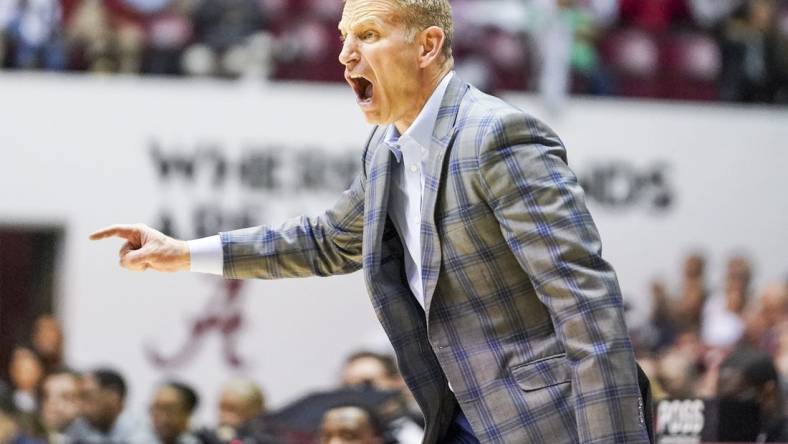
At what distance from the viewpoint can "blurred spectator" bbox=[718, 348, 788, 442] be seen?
15.7ft

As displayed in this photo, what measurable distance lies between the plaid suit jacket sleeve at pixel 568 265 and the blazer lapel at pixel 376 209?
0.30 metres

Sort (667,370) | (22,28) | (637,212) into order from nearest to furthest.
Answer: (667,370) < (22,28) < (637,212)

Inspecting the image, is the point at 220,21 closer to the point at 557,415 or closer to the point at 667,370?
the point at 667,370

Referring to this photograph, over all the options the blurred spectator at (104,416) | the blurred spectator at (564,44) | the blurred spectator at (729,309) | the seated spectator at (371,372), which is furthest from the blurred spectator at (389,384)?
the blurred spectator at (564,44)

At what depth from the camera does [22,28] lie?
377 inches

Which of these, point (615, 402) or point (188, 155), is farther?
point (188, 155)

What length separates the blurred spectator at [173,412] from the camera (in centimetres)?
659

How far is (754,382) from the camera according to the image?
4.94m

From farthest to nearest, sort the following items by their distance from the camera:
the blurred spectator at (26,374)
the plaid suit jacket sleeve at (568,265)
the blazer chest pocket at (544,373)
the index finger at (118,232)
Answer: the blurred spectator at (26,374) → the index finger at (118,232) → the blazer chest pocket at (544,373) → the plaid suit jacket sleeve at (568,265)

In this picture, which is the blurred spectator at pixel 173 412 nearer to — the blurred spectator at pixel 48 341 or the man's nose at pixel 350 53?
the blurred spectator at pixel 48 341

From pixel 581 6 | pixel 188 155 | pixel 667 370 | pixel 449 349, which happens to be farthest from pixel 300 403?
pixel 581 6

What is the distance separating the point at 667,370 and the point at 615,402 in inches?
180

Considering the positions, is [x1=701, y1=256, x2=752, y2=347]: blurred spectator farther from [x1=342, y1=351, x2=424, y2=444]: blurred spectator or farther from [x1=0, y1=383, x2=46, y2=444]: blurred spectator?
[x1=0, y1=383, x2=46, y2=444]: blurred spectator

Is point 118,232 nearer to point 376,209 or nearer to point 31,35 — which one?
point 376,209
